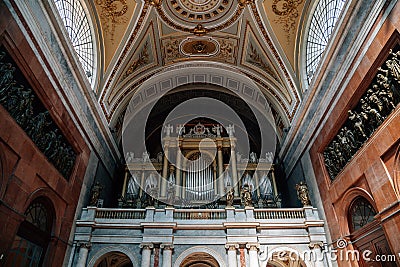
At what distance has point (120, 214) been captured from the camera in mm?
8859

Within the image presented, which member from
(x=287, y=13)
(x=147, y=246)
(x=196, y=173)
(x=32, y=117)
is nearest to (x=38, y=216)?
(x=32, y=117)

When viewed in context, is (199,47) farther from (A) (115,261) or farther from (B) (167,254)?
(A) (115,261)

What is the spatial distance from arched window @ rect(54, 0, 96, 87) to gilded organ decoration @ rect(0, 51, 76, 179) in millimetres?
2694

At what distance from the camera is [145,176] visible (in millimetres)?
12086

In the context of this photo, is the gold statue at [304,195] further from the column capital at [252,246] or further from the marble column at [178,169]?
the marble column at [178,169]

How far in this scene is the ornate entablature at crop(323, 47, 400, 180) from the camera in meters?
5.52

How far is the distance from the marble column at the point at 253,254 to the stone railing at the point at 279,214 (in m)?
1.03

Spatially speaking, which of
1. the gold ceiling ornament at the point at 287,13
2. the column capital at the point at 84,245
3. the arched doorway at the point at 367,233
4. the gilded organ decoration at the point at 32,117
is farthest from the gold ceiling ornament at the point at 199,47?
the column capital at the point at 84,245

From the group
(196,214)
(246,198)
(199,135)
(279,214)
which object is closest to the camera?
(196,214)

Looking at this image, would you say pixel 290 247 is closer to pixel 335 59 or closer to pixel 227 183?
pixel 227 183

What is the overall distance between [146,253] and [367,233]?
18.6 ft

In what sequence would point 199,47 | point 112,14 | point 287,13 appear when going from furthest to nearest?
point 199,47 < point 287,13 < point 112,14

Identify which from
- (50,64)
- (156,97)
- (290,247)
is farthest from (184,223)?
(156,97)

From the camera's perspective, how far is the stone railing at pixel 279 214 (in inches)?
346
